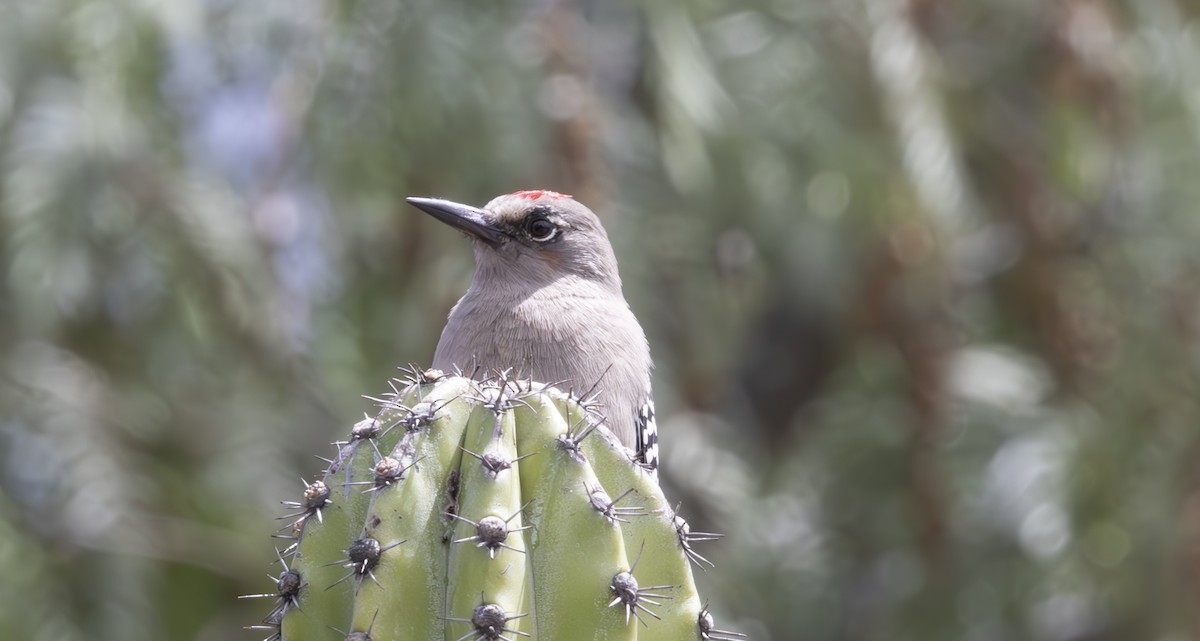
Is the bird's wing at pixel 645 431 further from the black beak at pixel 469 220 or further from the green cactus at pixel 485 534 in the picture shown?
the green cactus at pixel 485 534

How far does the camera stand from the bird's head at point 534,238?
5027 mm

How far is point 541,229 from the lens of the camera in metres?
5.23

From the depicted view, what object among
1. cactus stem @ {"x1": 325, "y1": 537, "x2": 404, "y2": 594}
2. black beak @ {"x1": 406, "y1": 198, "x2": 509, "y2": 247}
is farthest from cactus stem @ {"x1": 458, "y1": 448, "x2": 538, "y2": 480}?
black beak @ {"x1": 406, "y1": 198, "x2": 509, "y2": 247}

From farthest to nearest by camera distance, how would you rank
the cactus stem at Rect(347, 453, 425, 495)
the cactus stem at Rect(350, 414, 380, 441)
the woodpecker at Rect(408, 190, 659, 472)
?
the woodpecker at Rect(408, 190, 659, 472)
the cactus stem at Rect(350, 414, 380, 441)
the cactus stem at Rect(347, 453, 425, 495)

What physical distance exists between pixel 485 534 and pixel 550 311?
180cm

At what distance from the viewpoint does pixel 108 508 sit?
8.72m

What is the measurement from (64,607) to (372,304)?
2792 millimetres

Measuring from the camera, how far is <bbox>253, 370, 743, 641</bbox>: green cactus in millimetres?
2914

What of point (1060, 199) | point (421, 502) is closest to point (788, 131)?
point (1060, 199)

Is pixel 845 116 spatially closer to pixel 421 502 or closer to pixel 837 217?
pixel 837 217

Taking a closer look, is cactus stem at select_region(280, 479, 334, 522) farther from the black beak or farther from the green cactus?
the black beak

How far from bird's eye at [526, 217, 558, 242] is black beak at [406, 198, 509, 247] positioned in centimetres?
13

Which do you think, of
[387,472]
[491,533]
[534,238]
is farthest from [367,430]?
[534,238]

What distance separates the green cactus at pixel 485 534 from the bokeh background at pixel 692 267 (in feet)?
17.2
